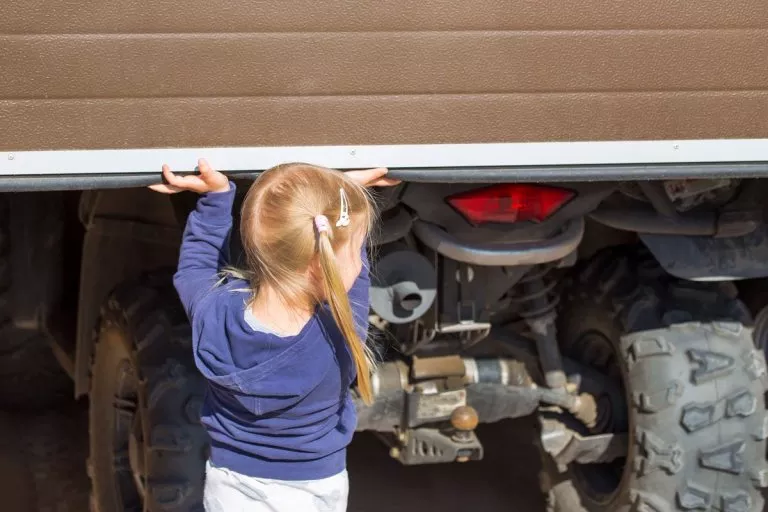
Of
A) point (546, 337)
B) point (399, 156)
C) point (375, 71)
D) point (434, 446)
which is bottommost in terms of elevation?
point (434, 446)

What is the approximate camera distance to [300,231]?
231 centimetres

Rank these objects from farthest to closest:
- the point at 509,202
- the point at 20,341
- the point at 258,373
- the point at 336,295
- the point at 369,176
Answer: the point at 20,341 → the point at 509,202 → the point at 369,176 → the point at 258,373 → the point at 336,295

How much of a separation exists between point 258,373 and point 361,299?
0.31 m

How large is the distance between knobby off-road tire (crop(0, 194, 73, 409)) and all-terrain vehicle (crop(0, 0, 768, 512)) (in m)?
0.02

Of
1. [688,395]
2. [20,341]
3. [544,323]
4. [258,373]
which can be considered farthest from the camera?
[20,341]

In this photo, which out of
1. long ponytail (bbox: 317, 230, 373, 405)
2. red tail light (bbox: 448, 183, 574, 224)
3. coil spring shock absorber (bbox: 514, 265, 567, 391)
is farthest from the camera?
coil spring shock absorber (bbox: 514, 265, 567, 391)

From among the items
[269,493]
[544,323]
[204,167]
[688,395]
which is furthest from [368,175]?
[688,395]

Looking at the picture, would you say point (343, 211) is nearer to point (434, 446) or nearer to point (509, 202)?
point (509, 202)

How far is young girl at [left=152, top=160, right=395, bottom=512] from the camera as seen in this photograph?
233 cm

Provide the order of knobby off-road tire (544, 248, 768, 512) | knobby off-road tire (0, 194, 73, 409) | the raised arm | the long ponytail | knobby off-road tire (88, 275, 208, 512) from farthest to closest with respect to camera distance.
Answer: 1. knobby off-road tire (0, 194, 73, 409)
2. knobby off-road tire (544, 248, 768, 512)
3. knobby off-road tire (88, 275, 208, 512)
4. the raised arm
5. the long ponytail

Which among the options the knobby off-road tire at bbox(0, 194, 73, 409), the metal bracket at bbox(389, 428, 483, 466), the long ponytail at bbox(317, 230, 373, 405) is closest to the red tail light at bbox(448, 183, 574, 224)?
the long ponytail at bbox(317, 230, 373, 405)

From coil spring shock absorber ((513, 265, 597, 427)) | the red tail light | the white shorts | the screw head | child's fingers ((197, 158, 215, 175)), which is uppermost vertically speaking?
child's fingers ((197, 158, 215, 175))

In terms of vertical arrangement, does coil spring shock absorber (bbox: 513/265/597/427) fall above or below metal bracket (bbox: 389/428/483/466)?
above

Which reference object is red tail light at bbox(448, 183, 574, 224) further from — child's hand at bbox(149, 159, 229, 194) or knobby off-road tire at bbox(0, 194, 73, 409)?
knobby off-road tire at bbox(0, 194, 73, 409)
